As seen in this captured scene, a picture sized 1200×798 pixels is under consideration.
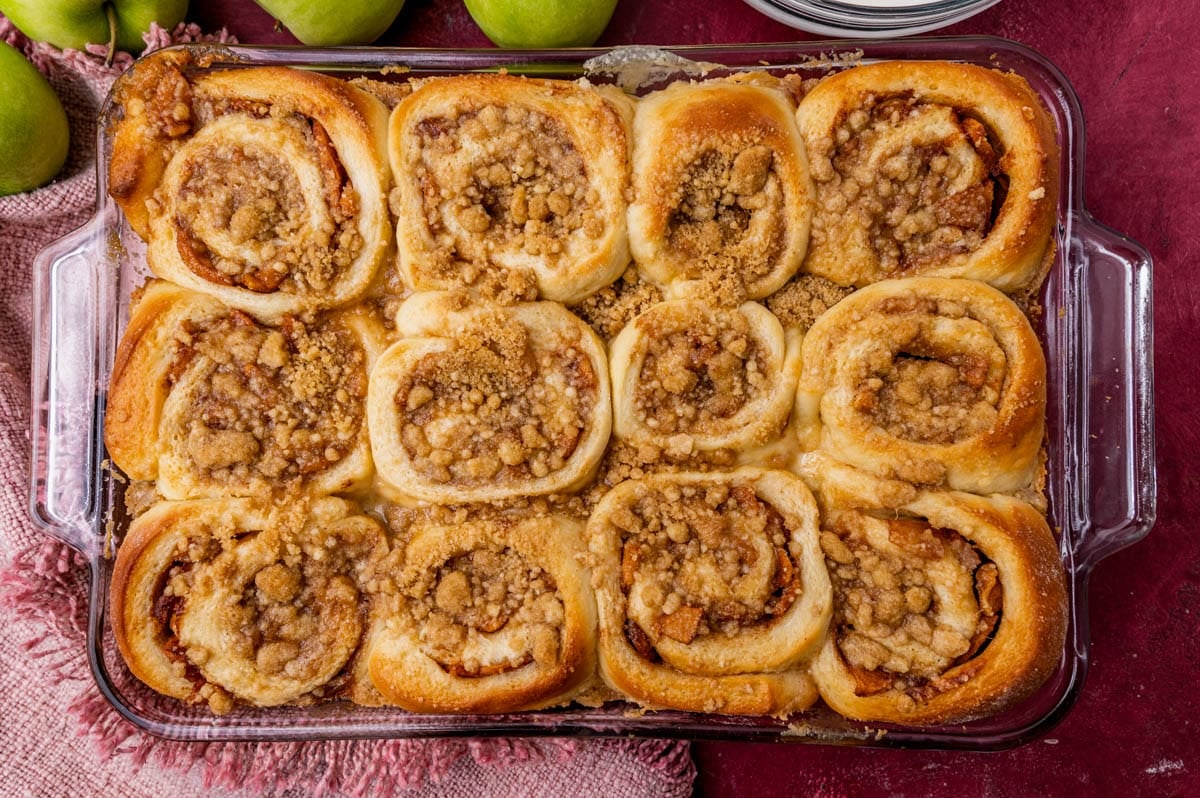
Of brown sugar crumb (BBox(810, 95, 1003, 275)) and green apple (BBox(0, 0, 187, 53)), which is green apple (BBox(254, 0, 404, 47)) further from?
brown sugar crumb (BBox(810, 95, 1003, 275))

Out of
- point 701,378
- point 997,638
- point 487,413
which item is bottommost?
point 997,638

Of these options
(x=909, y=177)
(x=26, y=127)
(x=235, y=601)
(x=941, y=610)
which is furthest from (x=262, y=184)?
(x=941, y=610)

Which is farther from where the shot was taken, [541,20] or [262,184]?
[541,20]

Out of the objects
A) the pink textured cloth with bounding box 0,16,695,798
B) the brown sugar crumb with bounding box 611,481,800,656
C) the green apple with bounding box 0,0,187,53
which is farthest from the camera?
the pink textured cloth with bounding box 0,16,695,798

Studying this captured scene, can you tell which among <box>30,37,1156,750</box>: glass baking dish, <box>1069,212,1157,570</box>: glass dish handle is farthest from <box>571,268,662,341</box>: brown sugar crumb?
<box>1069,212,1157,570</box>: glass dish handle

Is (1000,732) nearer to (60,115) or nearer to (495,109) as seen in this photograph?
(495,109)

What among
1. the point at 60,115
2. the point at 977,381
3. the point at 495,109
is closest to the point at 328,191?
the point at 495,109

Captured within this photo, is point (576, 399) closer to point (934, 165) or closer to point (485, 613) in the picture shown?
point (485, 613)
